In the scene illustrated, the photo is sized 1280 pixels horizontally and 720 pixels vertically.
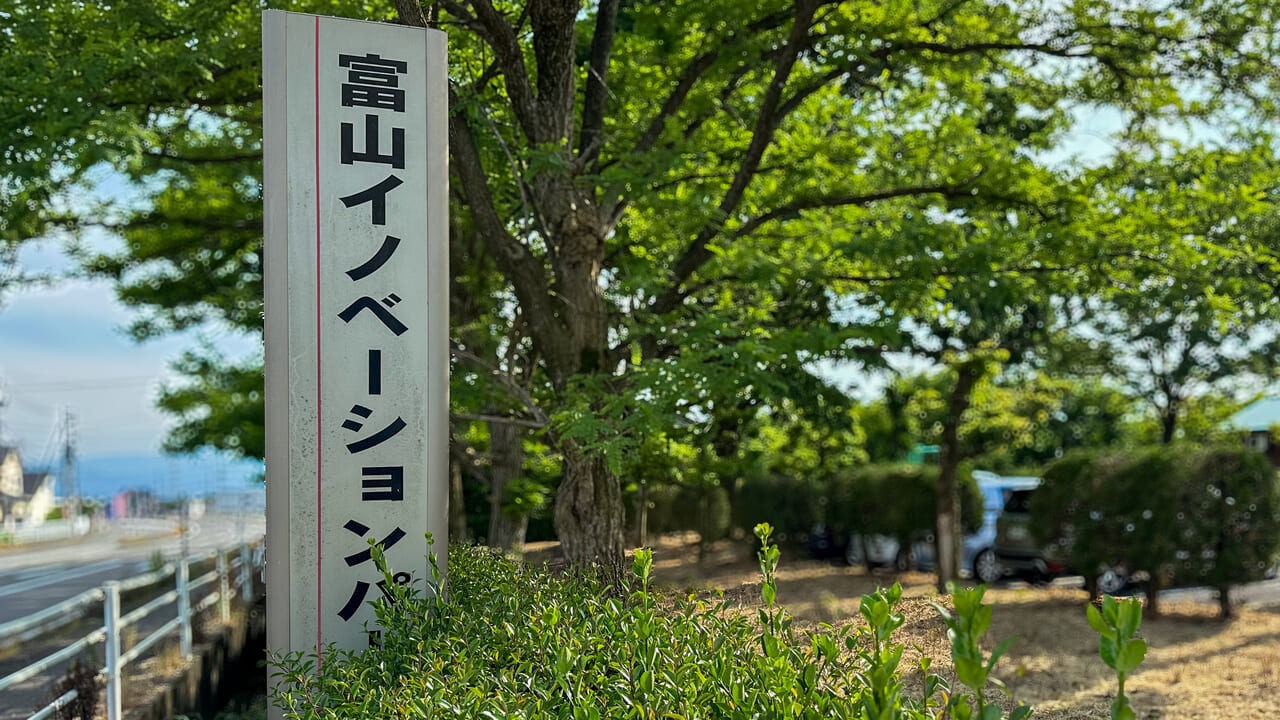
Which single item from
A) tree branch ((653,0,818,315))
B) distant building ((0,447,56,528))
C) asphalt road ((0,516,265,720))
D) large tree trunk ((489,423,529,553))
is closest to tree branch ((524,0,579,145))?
tree branch ((653,0,818,315))

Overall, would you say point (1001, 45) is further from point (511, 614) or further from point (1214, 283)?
point (511, 614)

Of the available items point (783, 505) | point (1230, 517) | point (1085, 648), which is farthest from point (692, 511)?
point (1085, 648)

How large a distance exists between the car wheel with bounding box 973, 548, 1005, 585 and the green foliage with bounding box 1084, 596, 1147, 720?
1517 centimetres

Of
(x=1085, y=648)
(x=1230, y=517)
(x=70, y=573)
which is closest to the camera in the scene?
(x=1085, y=648)

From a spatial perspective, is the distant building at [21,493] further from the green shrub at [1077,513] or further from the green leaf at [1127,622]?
the green leaf at [1127,622]

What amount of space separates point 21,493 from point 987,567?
47.2m

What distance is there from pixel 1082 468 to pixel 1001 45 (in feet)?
22.7

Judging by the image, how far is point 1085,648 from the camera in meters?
9.86

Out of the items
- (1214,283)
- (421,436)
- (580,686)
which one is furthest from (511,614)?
(1214,283)

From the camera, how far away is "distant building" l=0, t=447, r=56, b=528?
44550mm

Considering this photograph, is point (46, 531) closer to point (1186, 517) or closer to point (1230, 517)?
point (1186, 517)

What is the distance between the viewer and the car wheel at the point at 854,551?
19047 millimetres

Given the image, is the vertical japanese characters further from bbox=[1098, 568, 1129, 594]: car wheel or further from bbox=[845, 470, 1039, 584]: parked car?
bbox=[845, 470, 1039, 584]: parked car

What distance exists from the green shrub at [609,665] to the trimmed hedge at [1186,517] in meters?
9.67
